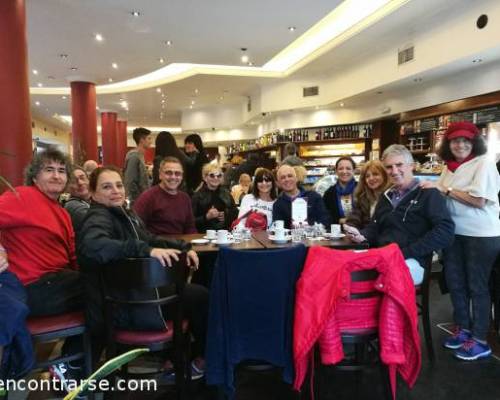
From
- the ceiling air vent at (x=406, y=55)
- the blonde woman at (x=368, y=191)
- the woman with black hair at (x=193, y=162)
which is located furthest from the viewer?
the ceiling air vent at (x=406, y=55)

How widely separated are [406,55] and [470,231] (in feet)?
16.2

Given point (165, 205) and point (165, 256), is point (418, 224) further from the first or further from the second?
point (165, 205)

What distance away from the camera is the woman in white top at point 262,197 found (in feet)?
12.2

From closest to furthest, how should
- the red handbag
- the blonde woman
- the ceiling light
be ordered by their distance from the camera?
the blonde woman
the red handbag
the ceiling light

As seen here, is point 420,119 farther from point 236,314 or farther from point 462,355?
point 236,314

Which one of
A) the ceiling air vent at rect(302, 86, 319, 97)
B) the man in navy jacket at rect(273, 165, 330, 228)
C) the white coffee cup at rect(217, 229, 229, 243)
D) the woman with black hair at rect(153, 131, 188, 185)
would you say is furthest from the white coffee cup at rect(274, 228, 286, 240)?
the ceiling air vent at rect(302, 86, 319, 97)

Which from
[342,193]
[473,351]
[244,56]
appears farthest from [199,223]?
[244,56]

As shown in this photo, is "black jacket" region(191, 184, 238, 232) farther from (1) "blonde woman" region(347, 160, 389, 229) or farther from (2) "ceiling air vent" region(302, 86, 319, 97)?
(2) "ceiling air vent" region(302, 86, 319, 97)

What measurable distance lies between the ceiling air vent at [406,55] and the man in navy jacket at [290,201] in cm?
439

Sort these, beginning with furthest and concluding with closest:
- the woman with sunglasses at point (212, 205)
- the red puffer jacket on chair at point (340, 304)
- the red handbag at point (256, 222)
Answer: the woman with sunglasses at point (212, 205) < the red handbag at point (256, 222) < the red puffer jacket on chair at point (340, 304)

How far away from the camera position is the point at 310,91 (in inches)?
378

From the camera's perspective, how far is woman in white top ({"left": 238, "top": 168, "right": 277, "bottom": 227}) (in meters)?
3.72

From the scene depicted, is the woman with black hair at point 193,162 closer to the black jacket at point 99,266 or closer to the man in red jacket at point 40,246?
the man in red jacket at point 40,246

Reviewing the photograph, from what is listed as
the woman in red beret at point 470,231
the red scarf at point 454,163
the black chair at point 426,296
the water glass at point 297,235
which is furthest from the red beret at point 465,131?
the water glass at point 297,235
